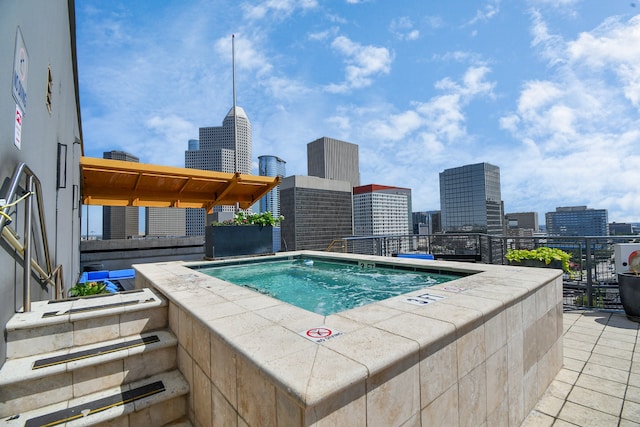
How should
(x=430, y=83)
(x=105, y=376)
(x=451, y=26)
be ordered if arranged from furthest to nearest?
(x=430, y=83)
(x=451, y=26)
(x=105, y=376)

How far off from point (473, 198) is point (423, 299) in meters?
73.4

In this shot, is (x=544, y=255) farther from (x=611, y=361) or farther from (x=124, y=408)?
(x=124, y=408)

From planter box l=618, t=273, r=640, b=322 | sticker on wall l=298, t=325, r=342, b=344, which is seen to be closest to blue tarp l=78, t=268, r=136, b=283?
sticker on wall l=298, t=325, r=342, b=344

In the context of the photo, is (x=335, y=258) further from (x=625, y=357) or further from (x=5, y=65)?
(x=5, y=65)

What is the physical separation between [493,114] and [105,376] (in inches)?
577

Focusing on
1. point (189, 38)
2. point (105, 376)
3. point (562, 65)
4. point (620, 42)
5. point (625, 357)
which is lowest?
point (625, 357)

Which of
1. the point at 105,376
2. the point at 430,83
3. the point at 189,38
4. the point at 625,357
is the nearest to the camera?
the point at 105,376

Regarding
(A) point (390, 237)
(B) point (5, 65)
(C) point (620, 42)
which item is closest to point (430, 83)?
(C) point (620, 42)

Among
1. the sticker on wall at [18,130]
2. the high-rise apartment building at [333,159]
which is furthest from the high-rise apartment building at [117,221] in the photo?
the high-rise apartment building at [333,159]

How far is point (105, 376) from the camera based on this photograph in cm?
184

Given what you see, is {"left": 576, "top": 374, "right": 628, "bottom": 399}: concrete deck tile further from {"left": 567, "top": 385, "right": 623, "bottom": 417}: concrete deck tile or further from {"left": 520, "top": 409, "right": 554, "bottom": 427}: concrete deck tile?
{"left": 520, "top": 409, "right": 554, "bottom": 427}: concrete deck tile

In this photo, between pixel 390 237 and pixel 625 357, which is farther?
pixel 390 237

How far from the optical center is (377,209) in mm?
85750

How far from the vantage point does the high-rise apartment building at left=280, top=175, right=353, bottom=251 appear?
63750 mm
